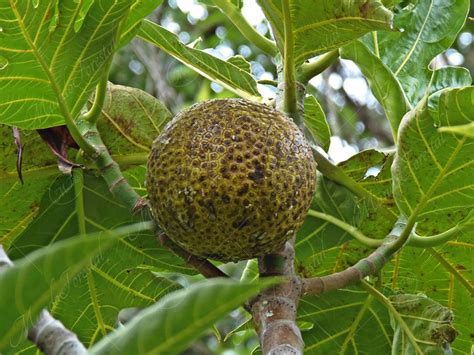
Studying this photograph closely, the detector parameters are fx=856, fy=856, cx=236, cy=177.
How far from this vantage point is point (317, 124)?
144 centimetres

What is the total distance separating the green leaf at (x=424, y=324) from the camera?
1249 mm

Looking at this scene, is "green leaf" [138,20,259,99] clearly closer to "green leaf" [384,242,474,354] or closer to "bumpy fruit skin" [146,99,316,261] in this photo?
"bumpy fruit skin" [146,99,316,261]

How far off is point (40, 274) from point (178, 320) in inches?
3.7

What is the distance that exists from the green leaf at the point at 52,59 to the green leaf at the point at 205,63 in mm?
187

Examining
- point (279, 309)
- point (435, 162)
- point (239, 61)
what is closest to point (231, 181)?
point (279, 309)

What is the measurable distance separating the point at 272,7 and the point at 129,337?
30.0 inches

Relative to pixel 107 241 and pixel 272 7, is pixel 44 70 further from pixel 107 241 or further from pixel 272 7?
pixel 107 241

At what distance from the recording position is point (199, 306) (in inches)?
21.0

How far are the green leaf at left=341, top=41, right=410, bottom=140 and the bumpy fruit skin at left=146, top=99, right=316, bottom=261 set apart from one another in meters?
0.27

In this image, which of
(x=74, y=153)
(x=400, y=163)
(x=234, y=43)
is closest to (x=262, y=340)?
(x=400, y=163)

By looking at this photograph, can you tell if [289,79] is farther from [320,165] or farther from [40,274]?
[40,274]

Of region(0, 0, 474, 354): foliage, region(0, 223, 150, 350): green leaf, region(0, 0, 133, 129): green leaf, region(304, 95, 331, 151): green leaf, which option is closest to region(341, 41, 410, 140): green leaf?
region(0, 0, 474, 354): foliage

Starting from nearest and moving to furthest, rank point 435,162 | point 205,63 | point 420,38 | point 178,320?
point 178,320
point 435,162
point 205,63
point 420,38

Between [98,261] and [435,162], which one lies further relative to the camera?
[98,261]
